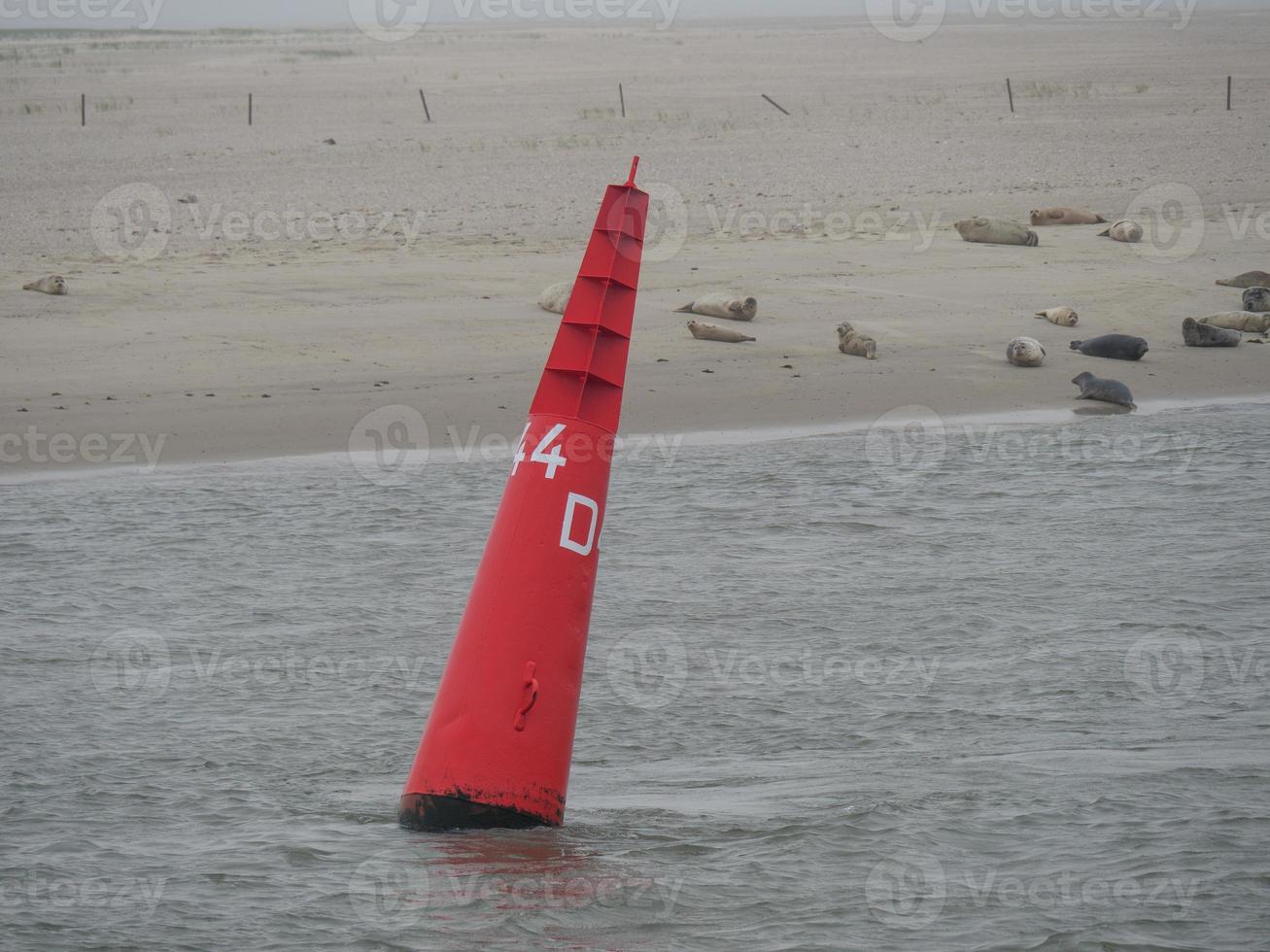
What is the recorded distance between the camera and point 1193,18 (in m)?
106

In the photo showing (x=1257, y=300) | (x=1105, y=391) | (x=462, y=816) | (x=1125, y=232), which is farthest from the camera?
(x=1125, y=232)

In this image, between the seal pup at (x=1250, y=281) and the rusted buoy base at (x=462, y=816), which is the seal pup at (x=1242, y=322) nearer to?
the seal pup at (x=1250, y=281)

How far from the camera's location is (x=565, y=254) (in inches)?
738

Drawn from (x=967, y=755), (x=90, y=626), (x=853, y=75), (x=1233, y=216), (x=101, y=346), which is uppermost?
(x=853, y=75)

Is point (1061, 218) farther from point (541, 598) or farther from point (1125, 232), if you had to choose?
point (541, 598)

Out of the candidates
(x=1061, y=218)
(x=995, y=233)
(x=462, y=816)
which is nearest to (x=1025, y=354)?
(x=995, y=233)

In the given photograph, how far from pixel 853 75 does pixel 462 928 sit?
4974 centimetres

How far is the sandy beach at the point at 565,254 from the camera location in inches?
520

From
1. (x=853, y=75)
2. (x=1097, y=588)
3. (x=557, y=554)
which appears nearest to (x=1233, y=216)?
(x=1097, y=588)

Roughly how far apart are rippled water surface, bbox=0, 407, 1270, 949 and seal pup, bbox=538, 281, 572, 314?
5.27 meters

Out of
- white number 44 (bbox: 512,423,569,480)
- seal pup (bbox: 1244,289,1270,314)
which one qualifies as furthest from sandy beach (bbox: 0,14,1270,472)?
white number 44 (bbox: 512,423,569,480)

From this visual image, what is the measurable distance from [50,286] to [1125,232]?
43.2ft

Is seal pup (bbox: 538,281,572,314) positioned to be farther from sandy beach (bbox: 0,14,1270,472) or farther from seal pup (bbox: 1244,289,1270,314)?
seal pup (bbox: 1244,289,1270,314)

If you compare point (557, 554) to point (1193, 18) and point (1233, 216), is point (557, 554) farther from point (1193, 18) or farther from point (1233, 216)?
point (1193, 18)
